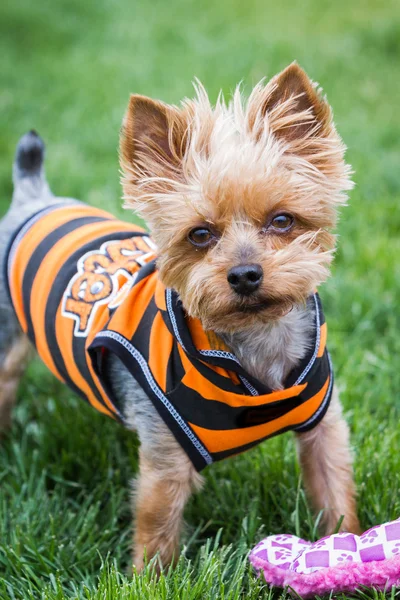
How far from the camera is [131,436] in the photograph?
3.62 metres

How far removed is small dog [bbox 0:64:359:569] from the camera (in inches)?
93.7

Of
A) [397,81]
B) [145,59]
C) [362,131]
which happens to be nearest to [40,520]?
[362,131]

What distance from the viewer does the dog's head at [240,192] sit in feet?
7.71

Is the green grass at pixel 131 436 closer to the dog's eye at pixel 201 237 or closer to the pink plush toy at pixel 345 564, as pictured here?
the pink plush toy at pixel 345 564

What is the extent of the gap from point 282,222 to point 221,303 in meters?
0.35

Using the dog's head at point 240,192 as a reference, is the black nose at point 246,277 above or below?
below

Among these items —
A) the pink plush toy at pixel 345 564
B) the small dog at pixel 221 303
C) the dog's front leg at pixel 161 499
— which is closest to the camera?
the pink plush toy at pixel 345 564

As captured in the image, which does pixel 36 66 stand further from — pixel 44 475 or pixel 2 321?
pixel 44 475

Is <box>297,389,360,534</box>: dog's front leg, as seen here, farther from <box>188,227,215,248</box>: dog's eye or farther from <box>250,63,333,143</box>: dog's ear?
<box>250,63,333,143</box>: dog's ear

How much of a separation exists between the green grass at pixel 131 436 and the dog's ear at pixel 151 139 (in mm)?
1348

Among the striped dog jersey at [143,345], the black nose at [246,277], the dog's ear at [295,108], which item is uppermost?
the dog's ear at [295,108]

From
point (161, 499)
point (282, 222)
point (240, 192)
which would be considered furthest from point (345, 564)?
point (240, 192)

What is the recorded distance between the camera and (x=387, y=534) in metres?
2.28

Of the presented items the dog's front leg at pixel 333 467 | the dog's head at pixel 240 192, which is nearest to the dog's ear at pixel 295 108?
the dog's head at pixel 240 192
